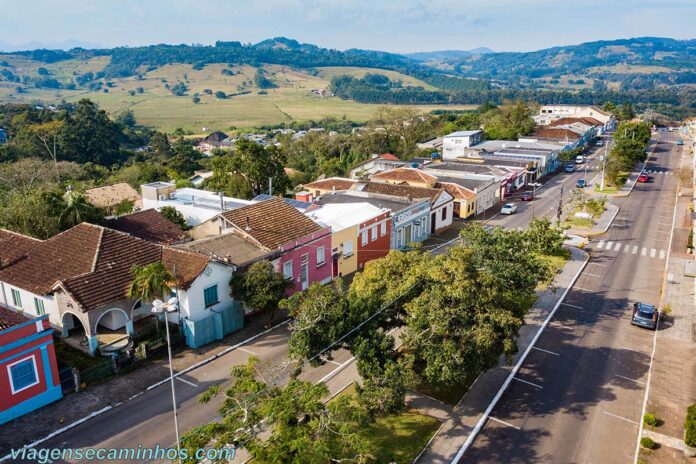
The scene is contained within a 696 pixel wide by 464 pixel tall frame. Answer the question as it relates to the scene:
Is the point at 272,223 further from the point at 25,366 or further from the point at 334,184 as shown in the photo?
the point at 334,184

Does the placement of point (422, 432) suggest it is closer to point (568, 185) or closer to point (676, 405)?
point (676, 405)

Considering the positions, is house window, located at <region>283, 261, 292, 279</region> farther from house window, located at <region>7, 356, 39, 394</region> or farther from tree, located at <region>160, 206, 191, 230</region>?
house window, located at <region>7, 356, 39, 394</region>

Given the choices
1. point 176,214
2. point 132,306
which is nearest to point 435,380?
point 132,306

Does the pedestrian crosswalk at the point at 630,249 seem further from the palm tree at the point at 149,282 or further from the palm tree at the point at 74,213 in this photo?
the palm tree at the point at 74,213

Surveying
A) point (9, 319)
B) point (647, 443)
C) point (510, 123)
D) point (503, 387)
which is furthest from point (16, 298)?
point (510, 123)

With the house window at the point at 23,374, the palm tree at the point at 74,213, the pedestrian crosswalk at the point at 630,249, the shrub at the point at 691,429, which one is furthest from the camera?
the pedestrian crosswalk at the point at 630,249

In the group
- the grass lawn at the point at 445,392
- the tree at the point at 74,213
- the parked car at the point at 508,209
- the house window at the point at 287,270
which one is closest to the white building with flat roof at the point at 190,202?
the tree at the point at 74,213
